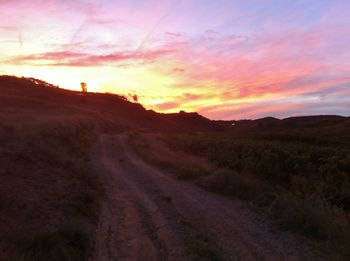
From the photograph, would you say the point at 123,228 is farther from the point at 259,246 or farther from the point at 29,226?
the point at 259,246

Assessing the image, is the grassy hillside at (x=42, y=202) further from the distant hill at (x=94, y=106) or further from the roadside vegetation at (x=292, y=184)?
the distant hill at (x=94, y=106)

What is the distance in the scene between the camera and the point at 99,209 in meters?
15.2

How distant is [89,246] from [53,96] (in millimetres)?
107769

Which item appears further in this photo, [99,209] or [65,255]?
[99,209]

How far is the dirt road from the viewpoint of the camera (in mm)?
10500

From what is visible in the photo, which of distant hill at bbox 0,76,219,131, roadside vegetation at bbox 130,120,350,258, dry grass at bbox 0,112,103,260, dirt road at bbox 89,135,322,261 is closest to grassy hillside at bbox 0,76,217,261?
dry grass at bbox 0,112,103,260

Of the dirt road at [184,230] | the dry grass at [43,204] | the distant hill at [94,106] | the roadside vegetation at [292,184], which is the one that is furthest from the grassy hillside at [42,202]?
the distant hill at [94,106]

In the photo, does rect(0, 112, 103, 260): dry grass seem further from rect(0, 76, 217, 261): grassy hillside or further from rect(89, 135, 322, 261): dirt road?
rect(89, 135, 322, 261): dirt road

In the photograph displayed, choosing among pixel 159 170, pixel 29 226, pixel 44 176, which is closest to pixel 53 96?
pixel 159 170

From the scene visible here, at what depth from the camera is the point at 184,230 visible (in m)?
12.7

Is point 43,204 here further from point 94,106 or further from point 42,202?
point 94,106

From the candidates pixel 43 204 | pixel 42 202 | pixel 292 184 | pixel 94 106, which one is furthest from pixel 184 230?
pixel 94 106

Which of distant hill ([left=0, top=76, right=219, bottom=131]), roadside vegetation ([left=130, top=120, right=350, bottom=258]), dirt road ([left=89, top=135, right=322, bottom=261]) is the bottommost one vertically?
dirt road ([left=89, top=135, right=322, bottom=261])

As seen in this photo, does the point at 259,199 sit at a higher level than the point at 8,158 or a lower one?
lower
